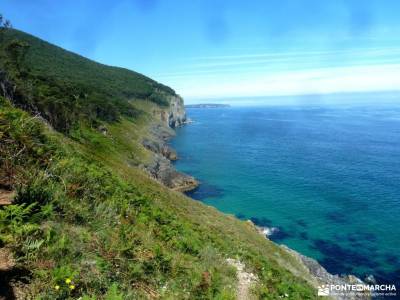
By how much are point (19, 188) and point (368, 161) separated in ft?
274

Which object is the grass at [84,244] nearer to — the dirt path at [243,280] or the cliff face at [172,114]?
the dirt path at [243,280]

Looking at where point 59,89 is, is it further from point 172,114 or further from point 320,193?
point 172,114

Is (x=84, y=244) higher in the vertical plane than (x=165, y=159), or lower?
higher

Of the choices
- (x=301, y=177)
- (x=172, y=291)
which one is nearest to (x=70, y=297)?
(x=172, y=291)

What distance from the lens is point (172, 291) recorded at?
331 inches

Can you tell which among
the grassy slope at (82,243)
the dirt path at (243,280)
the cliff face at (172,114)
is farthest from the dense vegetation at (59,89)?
the dirt path at (243,280)

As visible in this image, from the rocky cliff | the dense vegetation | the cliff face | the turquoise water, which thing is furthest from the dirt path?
the cliff face

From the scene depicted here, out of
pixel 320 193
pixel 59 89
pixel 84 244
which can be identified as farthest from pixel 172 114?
pixel 84 244

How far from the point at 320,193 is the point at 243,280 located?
48865mm

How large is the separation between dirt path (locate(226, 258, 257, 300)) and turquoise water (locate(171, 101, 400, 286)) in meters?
24.9

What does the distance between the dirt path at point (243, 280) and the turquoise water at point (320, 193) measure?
81.6 ft

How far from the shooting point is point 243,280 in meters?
13.2

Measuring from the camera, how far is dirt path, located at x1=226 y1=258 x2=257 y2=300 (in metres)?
11.7

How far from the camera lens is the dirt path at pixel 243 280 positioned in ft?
38.5
